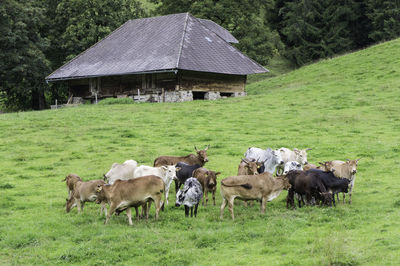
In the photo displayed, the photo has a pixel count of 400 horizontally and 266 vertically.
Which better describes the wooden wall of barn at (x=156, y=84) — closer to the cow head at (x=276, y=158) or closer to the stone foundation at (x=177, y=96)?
the stone foundation at (x=177, y=96)

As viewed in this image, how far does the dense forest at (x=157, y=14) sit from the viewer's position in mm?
44281

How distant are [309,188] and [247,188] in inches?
70.3

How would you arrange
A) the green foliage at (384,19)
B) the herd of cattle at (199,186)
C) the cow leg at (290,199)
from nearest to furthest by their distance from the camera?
the herd of cattle at (199,186) → the cow leg at (290,199) → the green foliage at (384,19)

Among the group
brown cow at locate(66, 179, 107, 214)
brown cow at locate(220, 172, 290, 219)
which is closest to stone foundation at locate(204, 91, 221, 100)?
brown cow at locate(66, 179, 107, 214)

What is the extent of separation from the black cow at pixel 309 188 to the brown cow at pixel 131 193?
3.56m

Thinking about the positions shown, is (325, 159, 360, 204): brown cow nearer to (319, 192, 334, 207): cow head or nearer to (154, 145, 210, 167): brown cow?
(319, 192, 334, 207): cow head

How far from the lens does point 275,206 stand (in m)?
12.7

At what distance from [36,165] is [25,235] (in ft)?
26.4

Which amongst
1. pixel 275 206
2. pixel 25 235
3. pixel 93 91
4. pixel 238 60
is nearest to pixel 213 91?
pixel 238 60

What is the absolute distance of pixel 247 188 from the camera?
11.5 m

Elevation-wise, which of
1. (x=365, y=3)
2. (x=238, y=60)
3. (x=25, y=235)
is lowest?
(x=25, y=235)

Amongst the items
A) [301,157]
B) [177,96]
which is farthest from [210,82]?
[301,157]

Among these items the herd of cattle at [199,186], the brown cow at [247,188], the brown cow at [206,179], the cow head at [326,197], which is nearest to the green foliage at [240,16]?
the herd of cattle at [199,186]

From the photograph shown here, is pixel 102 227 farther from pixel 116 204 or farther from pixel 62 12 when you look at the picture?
pixel 62 12
